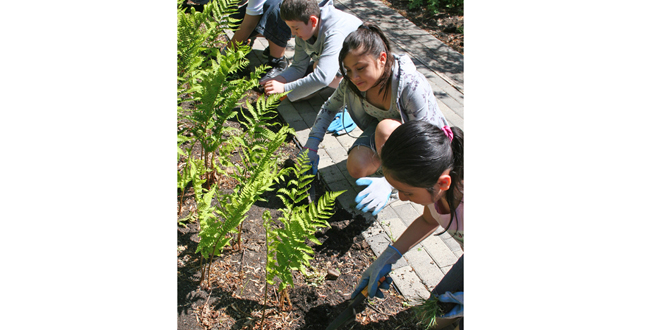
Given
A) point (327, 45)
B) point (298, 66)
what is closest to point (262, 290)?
point (327, 45)

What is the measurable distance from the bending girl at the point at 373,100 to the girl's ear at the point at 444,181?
0.96m

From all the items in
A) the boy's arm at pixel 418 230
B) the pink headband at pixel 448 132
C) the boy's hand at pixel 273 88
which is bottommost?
the boy's arm at pixel 418 230

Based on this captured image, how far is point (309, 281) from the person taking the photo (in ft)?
8.92

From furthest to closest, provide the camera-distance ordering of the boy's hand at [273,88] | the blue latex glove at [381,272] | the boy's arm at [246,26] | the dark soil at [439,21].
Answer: the dark soil at [439,21]
the boy's arm at [246,26]
the boy's hand at [273,88]
the blue latex glove at [381,272]

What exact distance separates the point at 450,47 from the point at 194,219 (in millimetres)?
4073

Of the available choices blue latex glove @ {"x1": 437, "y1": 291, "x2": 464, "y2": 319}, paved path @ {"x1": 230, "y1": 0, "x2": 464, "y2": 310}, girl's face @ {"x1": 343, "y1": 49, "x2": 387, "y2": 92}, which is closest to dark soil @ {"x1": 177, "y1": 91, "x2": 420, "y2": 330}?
paved path @ {"x1": 230, "y1": 0, "x2": 464, "y2": 310}

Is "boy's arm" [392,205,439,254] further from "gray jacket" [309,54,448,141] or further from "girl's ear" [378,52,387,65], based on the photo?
"girl's ear" [378,52,387,65]

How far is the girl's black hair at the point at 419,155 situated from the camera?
1.95 meters

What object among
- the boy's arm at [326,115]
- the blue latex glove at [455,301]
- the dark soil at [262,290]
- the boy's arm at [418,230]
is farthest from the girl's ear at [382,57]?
the blue latex glove at [455,301]

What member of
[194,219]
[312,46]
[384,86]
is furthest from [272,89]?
[194,219]

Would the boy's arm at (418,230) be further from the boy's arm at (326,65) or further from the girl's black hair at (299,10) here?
the girl's black hair at (299,10)

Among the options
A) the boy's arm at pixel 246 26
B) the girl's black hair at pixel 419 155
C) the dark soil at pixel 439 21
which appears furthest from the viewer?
the dark soil at pixel 439 21

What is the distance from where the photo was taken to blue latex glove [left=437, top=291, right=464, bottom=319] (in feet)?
7.00

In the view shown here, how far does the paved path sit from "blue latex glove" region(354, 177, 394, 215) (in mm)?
76
